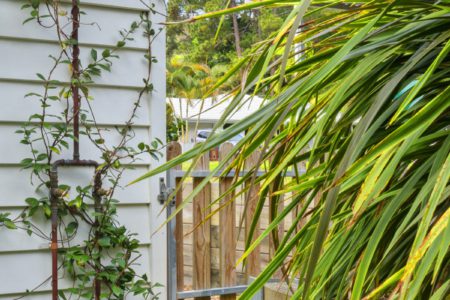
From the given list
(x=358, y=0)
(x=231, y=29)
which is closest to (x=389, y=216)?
(x=358, y=0)

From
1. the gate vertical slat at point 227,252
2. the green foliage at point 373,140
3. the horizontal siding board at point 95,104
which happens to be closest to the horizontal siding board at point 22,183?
the horizontal siding board at point 95,104

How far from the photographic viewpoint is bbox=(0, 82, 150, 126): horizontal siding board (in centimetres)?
225

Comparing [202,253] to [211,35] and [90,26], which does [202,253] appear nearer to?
[90,26]

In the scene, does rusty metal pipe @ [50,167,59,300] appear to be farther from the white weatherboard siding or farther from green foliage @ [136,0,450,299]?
green foliage @ [136,0,450,299]

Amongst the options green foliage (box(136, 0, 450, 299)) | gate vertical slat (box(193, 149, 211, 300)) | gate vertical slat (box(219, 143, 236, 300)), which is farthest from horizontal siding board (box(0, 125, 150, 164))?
green foliage (box(136, 0, 450, 299))

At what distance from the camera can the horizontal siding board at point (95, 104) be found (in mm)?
2248

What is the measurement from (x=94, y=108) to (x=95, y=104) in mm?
16

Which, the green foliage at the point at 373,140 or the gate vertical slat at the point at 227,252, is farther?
the gate vertical slat at the point at 227,252

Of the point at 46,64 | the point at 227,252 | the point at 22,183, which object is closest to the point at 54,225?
the point at 22,183

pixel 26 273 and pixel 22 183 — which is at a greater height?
pixel 22 183

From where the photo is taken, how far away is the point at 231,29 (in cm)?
2109

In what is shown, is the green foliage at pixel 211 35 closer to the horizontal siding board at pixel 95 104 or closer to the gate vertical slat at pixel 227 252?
the gate vertical slat at pixel 227 252

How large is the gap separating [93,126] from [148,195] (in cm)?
35

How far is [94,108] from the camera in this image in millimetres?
2424
